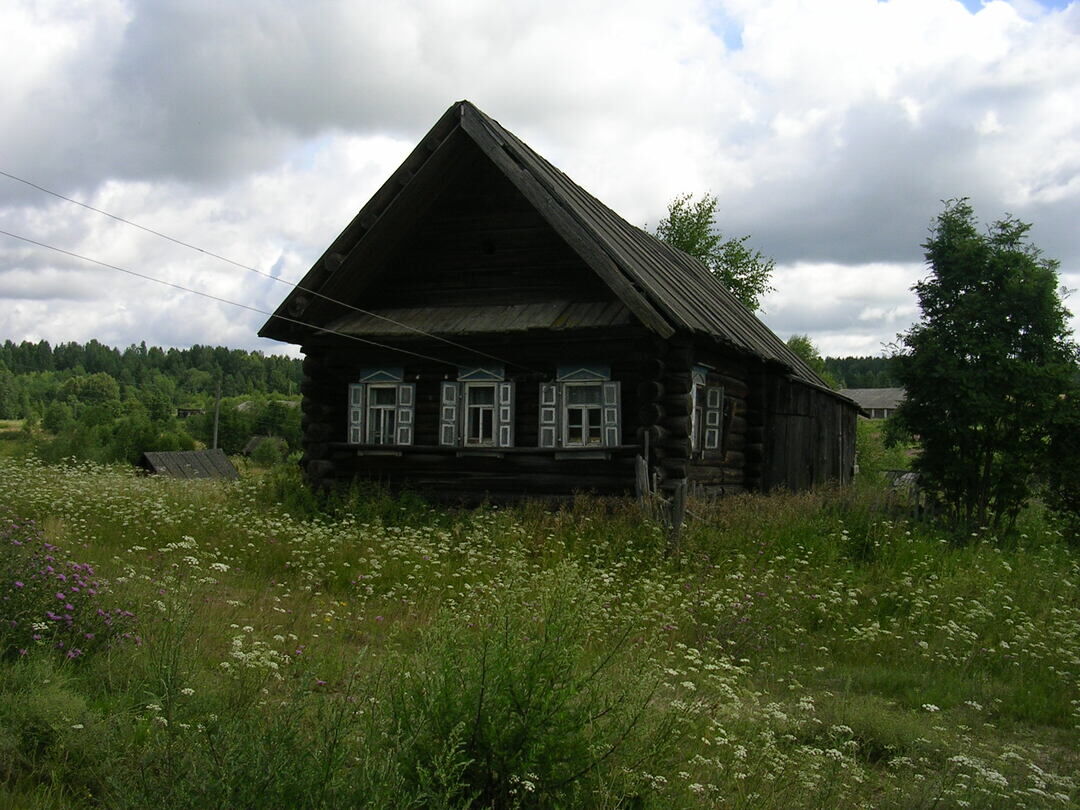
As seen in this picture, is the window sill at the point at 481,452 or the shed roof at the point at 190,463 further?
the shed roof at the point at 190,463

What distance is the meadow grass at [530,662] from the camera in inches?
148

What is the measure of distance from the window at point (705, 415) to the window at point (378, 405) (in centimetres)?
465

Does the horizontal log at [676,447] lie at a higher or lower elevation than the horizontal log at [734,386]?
lower

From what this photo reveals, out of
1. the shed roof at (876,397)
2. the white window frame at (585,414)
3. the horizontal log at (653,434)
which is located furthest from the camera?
the shed roof at (876,397)

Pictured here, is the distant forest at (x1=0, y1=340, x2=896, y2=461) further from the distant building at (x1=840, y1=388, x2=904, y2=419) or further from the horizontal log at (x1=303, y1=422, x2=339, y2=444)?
the horizontal log at (x1=303, y1=422, x2=339, y2=444)

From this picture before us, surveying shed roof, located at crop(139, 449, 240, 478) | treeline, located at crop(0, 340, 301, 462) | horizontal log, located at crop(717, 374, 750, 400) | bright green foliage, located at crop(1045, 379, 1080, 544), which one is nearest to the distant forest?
treeline, located at crop(0, 340, 301, 462)

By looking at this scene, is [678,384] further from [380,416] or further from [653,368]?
[380,416]

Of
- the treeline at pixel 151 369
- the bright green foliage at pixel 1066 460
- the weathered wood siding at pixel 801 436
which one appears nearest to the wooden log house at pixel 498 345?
the weathered wood siding at pixel 801 436

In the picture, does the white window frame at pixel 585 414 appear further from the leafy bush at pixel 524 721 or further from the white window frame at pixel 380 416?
the leafy bush at pixel 524 721

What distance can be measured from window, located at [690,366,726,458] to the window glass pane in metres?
1.45

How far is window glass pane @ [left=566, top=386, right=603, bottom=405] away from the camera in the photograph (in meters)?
13.5

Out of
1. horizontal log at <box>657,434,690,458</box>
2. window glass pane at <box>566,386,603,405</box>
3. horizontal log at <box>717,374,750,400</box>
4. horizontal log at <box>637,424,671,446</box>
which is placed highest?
horizontal log at <box>717,374,750,400</box>

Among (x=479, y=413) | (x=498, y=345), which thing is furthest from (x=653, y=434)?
(x=479, y=413)

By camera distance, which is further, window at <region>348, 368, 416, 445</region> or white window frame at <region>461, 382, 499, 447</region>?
window at <region>348, 368, 416, 445</region>
